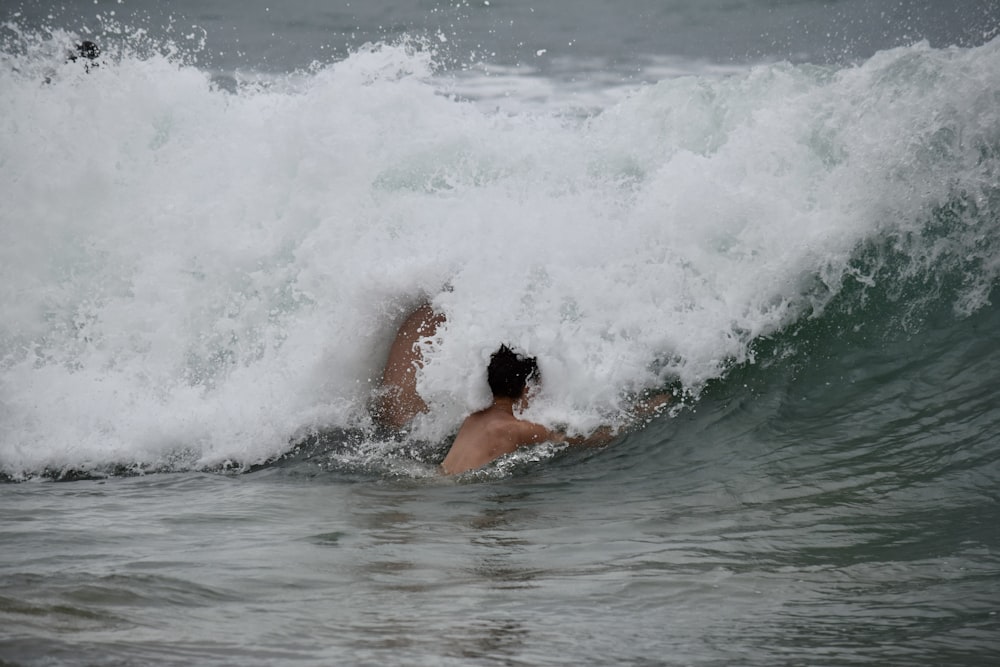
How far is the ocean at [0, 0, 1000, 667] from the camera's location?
2.67 m

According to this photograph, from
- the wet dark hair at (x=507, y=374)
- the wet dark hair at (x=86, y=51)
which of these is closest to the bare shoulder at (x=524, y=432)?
the wet dark hair at (x=507, y=374)

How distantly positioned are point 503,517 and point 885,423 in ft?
6.75

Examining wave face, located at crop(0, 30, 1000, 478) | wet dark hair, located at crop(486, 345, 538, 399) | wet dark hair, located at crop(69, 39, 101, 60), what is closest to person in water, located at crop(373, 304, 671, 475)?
wet dark hair, located at crop(486, 345, 538, 399)

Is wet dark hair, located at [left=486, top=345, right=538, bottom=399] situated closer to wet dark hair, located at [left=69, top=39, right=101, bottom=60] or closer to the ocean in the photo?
the ocean

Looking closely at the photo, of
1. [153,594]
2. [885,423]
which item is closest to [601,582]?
[153,594]

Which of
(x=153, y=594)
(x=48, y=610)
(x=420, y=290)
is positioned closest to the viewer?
(x=48, y=610)

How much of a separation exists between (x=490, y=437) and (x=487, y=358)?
1.76ft

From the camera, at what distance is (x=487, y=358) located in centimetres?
532

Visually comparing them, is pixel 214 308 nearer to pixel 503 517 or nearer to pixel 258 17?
pixel 503 517

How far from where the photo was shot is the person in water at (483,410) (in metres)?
4.90

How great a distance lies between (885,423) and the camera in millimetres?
4961

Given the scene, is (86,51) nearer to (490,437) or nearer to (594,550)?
(490,437)

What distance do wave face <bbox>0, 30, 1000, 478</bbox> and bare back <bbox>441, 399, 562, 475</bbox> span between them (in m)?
0.12

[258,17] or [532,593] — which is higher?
[258,17]
